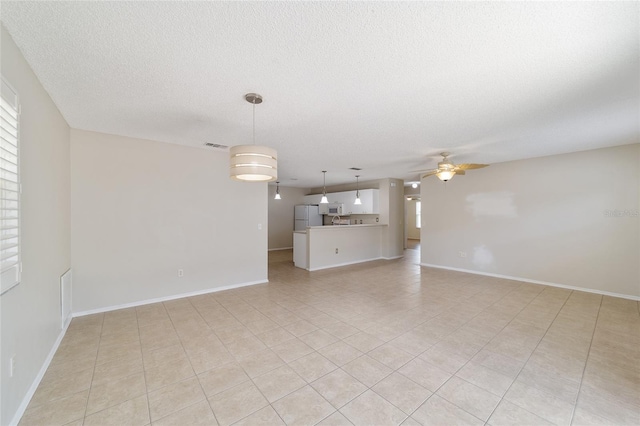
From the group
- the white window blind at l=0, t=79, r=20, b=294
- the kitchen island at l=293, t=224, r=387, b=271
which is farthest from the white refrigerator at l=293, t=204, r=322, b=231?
the white window blind at l=0, t=79, r=20, b=294

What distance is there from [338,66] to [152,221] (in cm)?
363

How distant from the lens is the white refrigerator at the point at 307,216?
973cm

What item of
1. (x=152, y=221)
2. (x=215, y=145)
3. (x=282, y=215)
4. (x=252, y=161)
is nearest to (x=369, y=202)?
(x=282, y=215)

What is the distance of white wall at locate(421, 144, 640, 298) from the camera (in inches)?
165

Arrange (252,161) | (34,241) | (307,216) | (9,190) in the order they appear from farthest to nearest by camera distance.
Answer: (307,216) → (252,161) → (34,241) → (9,190)

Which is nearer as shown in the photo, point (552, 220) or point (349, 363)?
point (349, 363)

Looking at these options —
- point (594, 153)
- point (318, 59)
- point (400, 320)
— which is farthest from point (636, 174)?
point (318, 59)

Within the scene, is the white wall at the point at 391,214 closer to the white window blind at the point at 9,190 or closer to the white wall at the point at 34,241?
the white wall at the point at 34,241

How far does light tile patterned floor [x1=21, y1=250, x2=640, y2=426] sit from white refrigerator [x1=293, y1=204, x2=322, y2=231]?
571 centimetres

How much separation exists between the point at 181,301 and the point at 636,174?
25.1 ft

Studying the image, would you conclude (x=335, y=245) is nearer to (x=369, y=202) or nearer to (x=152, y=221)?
(x=369, y=202)

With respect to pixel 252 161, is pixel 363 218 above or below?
below

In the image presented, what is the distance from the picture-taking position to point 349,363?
236 cm

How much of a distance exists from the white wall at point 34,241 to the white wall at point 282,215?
6.95 m
